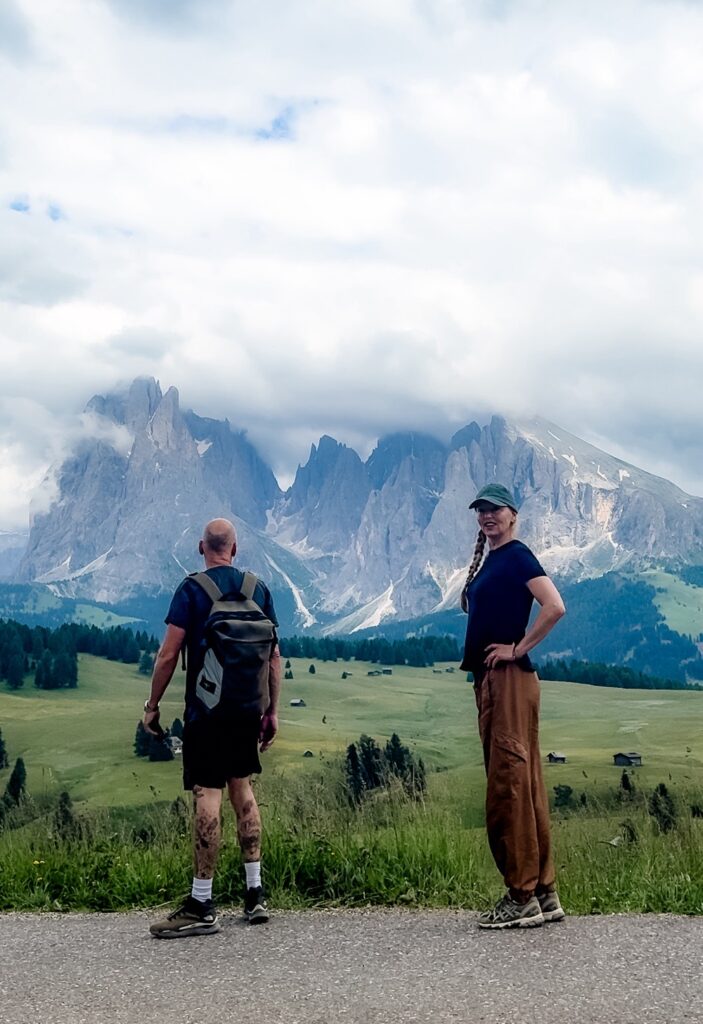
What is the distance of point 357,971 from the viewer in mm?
6211

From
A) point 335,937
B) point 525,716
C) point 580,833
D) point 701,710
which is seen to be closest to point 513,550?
point 525,716

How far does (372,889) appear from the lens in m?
8.00

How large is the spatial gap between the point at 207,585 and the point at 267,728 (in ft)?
4.37

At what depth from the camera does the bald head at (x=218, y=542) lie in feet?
26.6

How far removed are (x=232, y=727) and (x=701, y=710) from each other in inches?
7688

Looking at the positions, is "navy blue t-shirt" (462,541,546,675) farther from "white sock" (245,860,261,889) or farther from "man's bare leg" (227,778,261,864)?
"white sock" (245,860,261,889)

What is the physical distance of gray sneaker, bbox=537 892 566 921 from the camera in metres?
7.36

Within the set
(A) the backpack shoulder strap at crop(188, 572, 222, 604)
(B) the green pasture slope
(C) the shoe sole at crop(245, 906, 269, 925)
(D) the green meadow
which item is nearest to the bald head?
(A) the backpack shoulder strap at crop(188, 572, 222, 604)

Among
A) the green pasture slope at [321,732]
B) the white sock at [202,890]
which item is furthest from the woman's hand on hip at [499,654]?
the green pasture slope at [321,732]

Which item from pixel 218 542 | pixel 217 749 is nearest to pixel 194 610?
pixel 218 542

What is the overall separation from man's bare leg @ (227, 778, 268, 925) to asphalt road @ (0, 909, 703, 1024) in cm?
30

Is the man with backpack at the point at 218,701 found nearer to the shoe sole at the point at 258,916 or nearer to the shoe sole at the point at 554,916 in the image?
the shoe sole at the point at 258,916

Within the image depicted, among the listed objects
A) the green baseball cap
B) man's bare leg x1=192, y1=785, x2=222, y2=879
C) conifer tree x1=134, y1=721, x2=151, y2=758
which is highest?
the green baseball cap

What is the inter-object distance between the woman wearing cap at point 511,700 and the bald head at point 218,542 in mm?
2075
